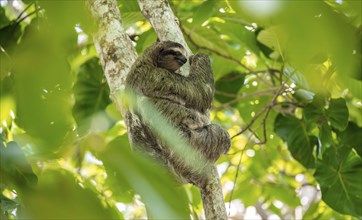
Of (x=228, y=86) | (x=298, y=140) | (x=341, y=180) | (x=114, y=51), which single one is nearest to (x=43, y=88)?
(x=114, y=51)

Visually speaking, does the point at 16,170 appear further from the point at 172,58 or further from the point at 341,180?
the point at 341,180

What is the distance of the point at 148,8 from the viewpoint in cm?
365

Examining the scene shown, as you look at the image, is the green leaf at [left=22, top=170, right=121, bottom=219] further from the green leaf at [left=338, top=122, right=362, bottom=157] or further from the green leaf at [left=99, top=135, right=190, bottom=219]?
the green leaf at [left=338, top=122, right=362, bottom=157]

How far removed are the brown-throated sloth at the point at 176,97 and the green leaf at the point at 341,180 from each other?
1637 millimetres

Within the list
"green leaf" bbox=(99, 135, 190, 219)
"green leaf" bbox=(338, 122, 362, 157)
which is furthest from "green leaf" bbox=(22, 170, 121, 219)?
"green leaf" bbox=(338, 122, 362, 157)

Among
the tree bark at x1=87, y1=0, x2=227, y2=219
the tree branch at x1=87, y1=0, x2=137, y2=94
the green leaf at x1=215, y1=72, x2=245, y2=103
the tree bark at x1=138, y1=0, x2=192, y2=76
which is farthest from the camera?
the green leaf at x1=215, y1=72, x2=245, y2=103

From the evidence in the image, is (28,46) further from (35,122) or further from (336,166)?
(336,166)

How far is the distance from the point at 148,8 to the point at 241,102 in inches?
93.0

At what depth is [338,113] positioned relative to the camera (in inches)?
184

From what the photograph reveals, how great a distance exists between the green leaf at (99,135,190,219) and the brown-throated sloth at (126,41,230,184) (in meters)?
2.65

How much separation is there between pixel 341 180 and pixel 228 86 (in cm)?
157

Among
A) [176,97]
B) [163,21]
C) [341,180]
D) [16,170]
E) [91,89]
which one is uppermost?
[16,170]

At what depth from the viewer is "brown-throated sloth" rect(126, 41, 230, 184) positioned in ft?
11.1

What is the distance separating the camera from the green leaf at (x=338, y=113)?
462cm
